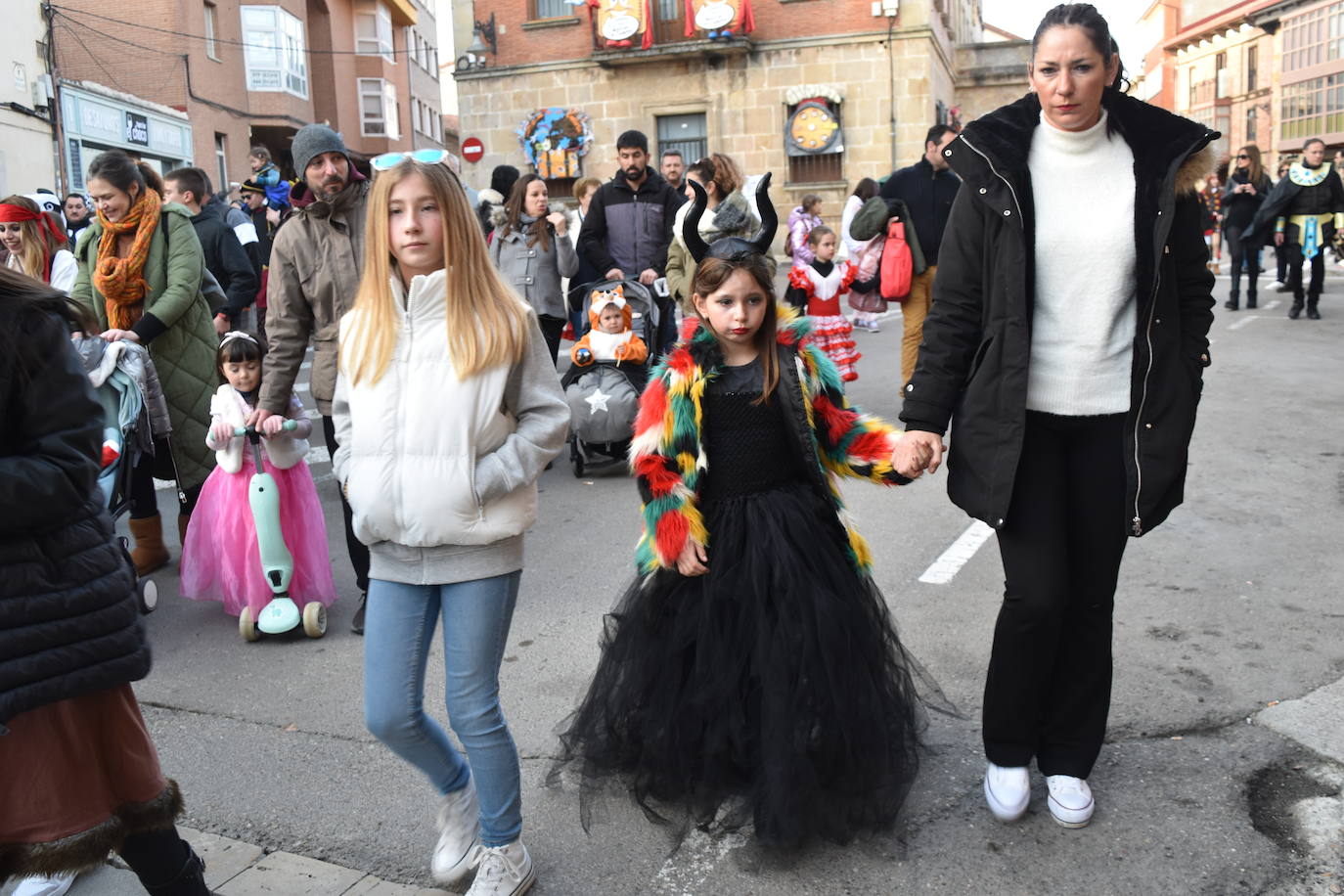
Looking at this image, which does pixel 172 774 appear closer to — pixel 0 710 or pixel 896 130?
pixel 0 710

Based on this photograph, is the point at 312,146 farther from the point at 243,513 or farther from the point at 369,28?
the point at 369,28

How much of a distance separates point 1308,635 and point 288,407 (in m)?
4.27

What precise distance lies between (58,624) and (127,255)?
4118 millimetres

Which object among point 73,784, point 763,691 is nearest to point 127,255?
point 73,784

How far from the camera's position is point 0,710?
2.28 metres

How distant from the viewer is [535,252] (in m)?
8.62

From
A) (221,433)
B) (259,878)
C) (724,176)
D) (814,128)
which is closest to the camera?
(259,878)

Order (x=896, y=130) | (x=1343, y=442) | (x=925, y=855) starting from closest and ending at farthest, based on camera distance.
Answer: (x=925, y=855) → (x=1343, y=442) → (x=896, y=130)

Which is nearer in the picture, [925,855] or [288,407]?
[925,855]

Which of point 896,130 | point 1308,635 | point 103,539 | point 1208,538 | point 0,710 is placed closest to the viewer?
point 0,710

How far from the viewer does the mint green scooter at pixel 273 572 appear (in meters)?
5.15

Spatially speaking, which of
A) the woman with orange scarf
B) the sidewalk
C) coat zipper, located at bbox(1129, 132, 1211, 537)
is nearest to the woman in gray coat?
the woman with orange scarf

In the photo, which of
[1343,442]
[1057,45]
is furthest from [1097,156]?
[1343,442]

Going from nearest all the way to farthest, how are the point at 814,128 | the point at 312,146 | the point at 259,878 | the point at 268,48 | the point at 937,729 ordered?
the point at 259,878, the point at 937,729, the point at 312,146, the point at 814,128, the point at 268,48
